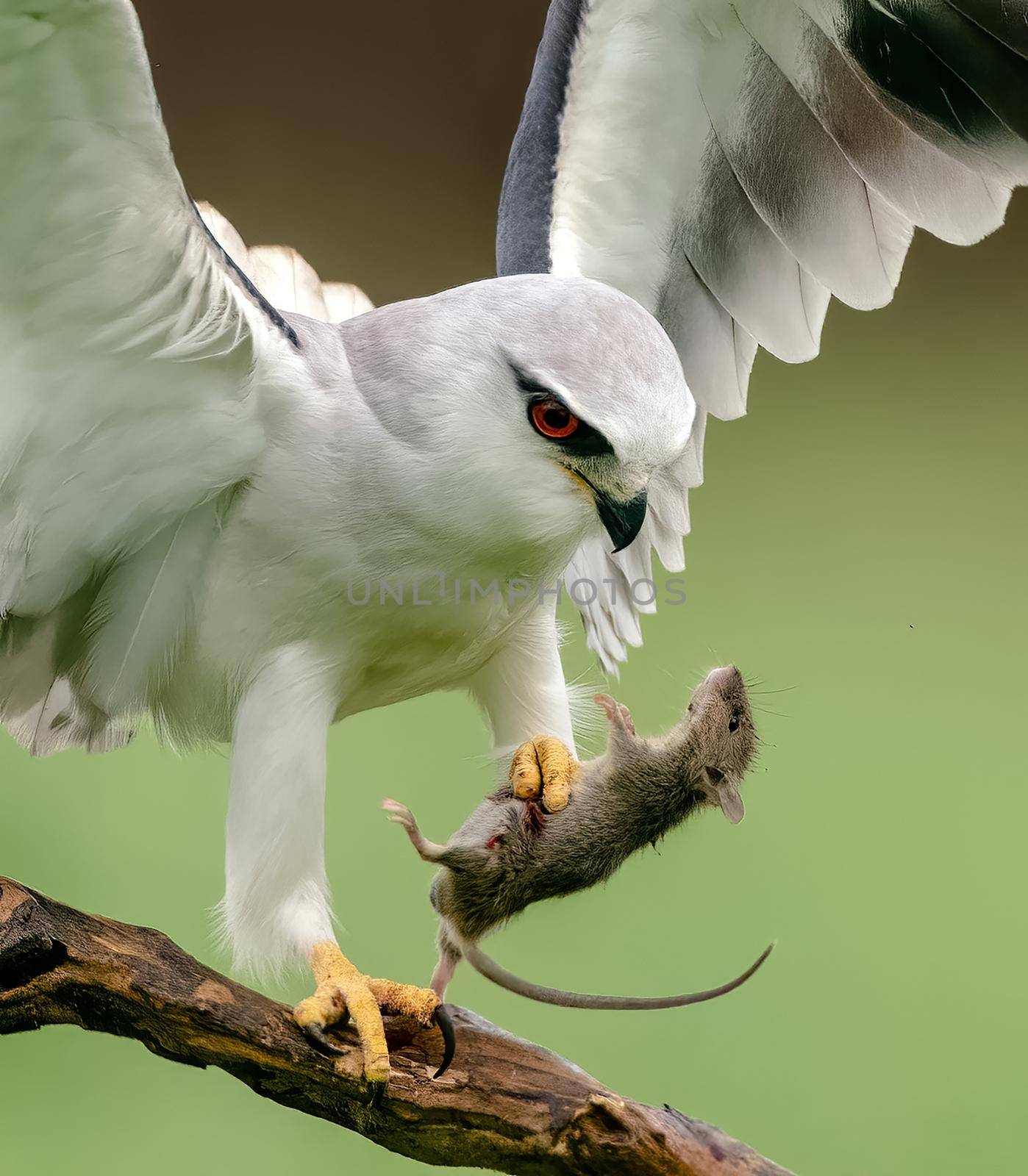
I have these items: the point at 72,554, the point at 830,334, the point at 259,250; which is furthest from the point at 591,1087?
the point at 830,334

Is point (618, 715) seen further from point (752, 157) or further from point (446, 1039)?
point (752, 157)

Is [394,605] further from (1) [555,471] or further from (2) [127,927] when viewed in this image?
(2) [127,927]

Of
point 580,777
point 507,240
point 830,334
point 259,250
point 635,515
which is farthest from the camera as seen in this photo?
point 830,334

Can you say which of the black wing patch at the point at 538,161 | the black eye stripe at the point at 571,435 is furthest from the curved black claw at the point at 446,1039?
the black wing patch at the point at 538,161

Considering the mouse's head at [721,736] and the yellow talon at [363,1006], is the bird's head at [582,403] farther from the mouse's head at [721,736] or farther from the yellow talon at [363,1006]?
the yellow talon at [363,1006]

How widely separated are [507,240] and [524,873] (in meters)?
0.79

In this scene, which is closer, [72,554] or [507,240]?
[72,554]

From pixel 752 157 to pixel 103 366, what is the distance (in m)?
0.80

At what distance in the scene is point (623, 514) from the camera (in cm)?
112

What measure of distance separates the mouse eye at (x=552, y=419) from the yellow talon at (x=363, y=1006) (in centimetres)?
52

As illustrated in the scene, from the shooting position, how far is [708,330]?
1.66 m

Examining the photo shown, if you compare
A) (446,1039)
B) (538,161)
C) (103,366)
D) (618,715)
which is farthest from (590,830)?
(538,161)

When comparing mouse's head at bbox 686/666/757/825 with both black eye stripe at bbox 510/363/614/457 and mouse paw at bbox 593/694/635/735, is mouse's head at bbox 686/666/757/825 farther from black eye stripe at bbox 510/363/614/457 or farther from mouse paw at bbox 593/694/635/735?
black eye stripe at bbox 510/363/614/457

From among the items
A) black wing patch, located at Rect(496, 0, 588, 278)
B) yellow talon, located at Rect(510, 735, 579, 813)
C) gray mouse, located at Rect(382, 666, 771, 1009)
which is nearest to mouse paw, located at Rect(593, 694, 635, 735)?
gray mouse, located at Rect(382, 666, 771, 1009)
